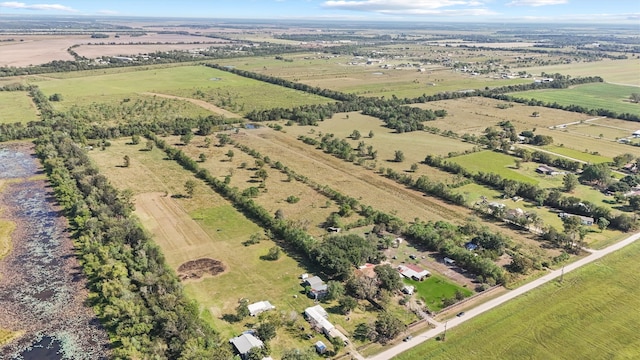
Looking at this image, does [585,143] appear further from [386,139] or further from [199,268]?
[199,268]

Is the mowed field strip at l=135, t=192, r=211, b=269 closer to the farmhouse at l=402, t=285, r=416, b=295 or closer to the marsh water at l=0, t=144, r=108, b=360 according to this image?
the marsh water at l=0, t=144, r=108, b=360

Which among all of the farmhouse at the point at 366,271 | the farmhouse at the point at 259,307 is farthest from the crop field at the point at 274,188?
the farmhouse at the point at 259,307

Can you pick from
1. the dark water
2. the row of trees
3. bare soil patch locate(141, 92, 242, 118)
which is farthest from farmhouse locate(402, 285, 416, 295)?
bare soil patch locate(141, 92, 242, 118)

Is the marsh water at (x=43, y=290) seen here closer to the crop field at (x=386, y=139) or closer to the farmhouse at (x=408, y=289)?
the farmhouse at (x=408, y=289)

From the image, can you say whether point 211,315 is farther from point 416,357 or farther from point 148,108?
point 148,108

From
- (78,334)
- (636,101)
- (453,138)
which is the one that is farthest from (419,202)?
(636,101)

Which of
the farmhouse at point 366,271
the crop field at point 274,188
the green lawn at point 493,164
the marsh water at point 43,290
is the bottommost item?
the marsh water at point 43,290
